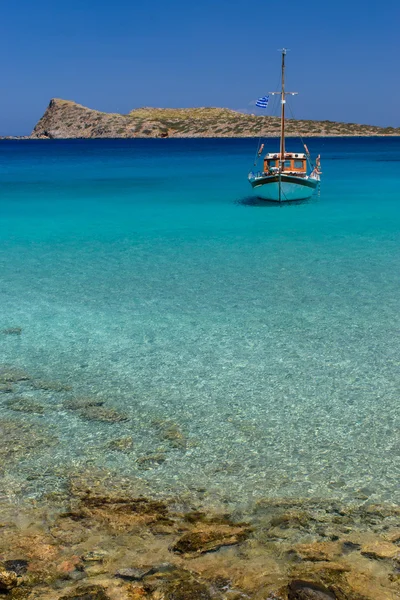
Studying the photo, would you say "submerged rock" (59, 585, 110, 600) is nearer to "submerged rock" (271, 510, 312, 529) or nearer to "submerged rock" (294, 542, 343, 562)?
"submerged rock" (294, 542, 343, 562)

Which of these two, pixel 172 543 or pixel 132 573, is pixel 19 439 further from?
pixel 132 573

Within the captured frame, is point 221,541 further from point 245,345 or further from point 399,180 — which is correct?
point 399,180

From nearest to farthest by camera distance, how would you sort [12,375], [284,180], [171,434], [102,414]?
[171,434] < [102,414] < [12,375] < [284,180]

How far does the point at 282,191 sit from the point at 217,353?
2470cm

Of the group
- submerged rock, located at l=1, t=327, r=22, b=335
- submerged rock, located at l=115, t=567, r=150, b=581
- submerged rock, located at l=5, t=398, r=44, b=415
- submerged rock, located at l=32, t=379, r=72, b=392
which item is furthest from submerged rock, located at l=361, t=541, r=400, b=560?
submerged rock, located at l=1, t=327, r=22, b=335

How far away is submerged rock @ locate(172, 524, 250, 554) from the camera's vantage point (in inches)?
233

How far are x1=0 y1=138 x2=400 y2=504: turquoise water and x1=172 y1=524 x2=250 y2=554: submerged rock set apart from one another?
671 millimetres

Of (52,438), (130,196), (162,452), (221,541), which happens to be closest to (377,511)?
(221,541)

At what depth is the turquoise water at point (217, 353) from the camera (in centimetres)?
770

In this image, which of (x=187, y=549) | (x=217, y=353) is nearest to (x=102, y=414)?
(x=217, y=353)

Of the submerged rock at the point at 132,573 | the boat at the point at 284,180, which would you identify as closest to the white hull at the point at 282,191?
the boat at the point at 284,180

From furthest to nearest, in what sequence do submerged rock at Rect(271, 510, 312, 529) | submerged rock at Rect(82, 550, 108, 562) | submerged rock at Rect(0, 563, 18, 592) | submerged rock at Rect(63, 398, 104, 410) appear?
submerged rock at Rect(63, 398, 104, 410), submerged rock at Rect(271, 510, 312, 529), submerged rock at Rect(82, 550, 108, 562), submerged rock at Rect(0, 563, 18, 592)

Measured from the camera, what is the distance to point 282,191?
114ft

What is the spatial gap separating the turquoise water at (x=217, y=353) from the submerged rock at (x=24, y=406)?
85 mm
